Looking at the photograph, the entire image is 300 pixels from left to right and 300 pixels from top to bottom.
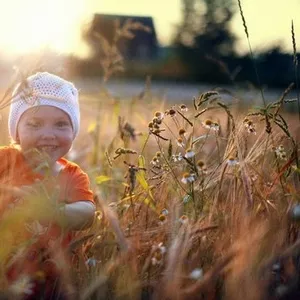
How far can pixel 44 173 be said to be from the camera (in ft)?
8.91

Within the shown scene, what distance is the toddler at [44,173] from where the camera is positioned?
228 cm

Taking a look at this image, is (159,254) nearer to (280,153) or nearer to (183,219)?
(183,219)

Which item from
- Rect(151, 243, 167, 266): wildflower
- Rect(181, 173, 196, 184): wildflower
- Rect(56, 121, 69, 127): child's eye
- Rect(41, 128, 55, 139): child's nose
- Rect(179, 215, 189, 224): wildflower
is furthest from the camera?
Rect(56, 121, 69, 127): child's eye

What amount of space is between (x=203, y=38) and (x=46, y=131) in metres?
30.4

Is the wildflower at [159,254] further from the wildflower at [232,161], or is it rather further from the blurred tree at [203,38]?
the blurred tree at [203,38]

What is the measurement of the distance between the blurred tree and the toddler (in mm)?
24249

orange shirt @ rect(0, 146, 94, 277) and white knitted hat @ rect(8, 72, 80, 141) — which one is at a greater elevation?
white knitted hat @ rect(8, 72, 80, 141)

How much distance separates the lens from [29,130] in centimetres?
283

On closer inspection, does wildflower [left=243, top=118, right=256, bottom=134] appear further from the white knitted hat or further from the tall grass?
the white knitted hat

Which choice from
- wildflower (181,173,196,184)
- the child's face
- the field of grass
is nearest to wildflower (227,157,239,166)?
the field of grass

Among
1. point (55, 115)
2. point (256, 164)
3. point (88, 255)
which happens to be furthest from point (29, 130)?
point (256, 164)

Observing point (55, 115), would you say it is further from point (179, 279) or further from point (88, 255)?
point (179, 279)

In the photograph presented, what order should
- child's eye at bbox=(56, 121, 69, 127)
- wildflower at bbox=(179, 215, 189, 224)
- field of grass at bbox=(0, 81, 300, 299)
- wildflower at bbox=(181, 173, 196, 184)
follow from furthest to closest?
child's eye at bbox=(56, 121, 69, 127) < wildflower at bbox=(181, 173, 196, 184) < wildflower at bbox=(179, 215, 189, 224) < field of grass at bbox=(0, 81, 300, 299)

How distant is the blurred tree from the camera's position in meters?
29.4
